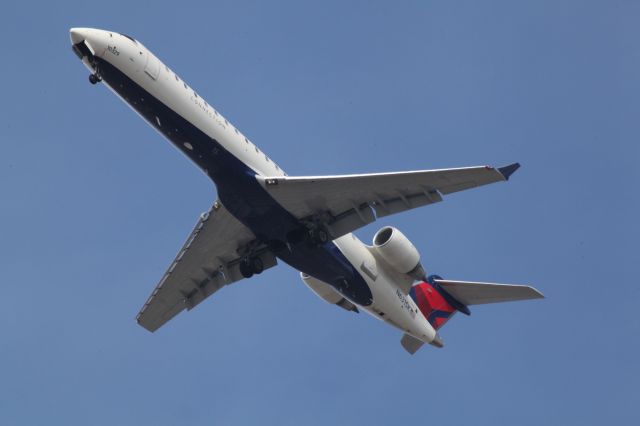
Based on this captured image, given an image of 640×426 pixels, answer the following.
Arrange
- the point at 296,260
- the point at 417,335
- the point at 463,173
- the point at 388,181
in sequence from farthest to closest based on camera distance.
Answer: the point at 417,335
the point at 296,260
the point at 388,181
the point at 463,173

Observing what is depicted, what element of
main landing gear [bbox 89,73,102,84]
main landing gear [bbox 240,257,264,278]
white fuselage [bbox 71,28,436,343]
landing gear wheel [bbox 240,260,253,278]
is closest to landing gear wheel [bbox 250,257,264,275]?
main landing gear [bbox 240,257,264,278]

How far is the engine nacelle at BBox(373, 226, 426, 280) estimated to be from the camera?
37.8m

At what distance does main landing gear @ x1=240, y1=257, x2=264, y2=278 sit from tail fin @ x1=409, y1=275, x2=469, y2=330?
7061mm

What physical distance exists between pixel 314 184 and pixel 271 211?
84.6 inches

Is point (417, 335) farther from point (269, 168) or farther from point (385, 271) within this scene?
point (269, 168)

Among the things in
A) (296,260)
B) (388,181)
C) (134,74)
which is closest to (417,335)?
(296,260)

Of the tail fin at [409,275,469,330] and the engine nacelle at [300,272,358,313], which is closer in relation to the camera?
the engine nacelle at [300,272,358,313]

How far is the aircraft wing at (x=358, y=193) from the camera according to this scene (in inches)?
1288

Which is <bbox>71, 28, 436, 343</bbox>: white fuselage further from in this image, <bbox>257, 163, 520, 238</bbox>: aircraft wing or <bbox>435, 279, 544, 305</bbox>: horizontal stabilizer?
<bbox>435, 279, 544, 305</bbox>: horizontal stabilizer

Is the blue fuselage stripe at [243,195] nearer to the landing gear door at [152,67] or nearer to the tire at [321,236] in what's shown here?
the tire at [321,236]

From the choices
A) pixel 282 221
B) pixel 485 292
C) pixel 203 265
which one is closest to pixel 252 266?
pixel 203 265

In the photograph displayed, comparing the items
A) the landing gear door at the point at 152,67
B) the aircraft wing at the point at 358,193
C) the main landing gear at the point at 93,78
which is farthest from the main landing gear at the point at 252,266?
the main landing gear at the point at 93,78

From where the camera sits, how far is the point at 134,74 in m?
32.2

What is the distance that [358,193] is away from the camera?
34438 millimetres
